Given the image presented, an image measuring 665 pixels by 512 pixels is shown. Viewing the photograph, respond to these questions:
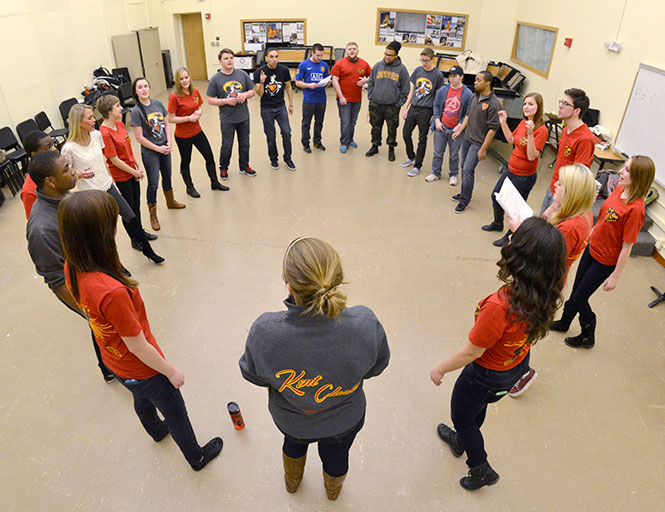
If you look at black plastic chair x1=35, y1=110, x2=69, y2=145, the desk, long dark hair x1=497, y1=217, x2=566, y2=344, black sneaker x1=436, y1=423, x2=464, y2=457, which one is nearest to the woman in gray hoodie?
long dark hair x1=497, y1=217, x2=566, y2=344

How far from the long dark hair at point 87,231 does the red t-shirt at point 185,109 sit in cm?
346

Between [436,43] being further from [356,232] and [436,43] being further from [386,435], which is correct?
[386,435]

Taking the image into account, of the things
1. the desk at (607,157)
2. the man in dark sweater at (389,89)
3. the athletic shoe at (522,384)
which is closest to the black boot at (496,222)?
the desk at (607,157)

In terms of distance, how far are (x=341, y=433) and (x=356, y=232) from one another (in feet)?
10.3

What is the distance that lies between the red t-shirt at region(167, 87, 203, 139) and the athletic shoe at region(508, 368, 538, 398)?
4145 mm

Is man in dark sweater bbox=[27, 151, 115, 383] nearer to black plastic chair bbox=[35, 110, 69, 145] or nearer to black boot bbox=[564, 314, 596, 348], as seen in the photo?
Result: black boot bbox=[564, 314, 596, 348]

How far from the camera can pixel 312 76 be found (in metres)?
6.41

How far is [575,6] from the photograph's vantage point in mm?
6852

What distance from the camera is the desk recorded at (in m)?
5.14

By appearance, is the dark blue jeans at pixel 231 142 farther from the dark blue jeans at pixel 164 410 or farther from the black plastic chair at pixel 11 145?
the dark blue jeans at pixel 164 410

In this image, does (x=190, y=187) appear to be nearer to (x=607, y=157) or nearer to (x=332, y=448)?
(x=332, y=448)

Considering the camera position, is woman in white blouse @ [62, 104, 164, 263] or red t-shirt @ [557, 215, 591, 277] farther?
woman in white blouse @ [62, 104, 164, 263]

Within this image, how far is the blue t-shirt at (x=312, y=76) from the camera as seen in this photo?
6.41 meters

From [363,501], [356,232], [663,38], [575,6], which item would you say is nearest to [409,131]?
[356,232]
